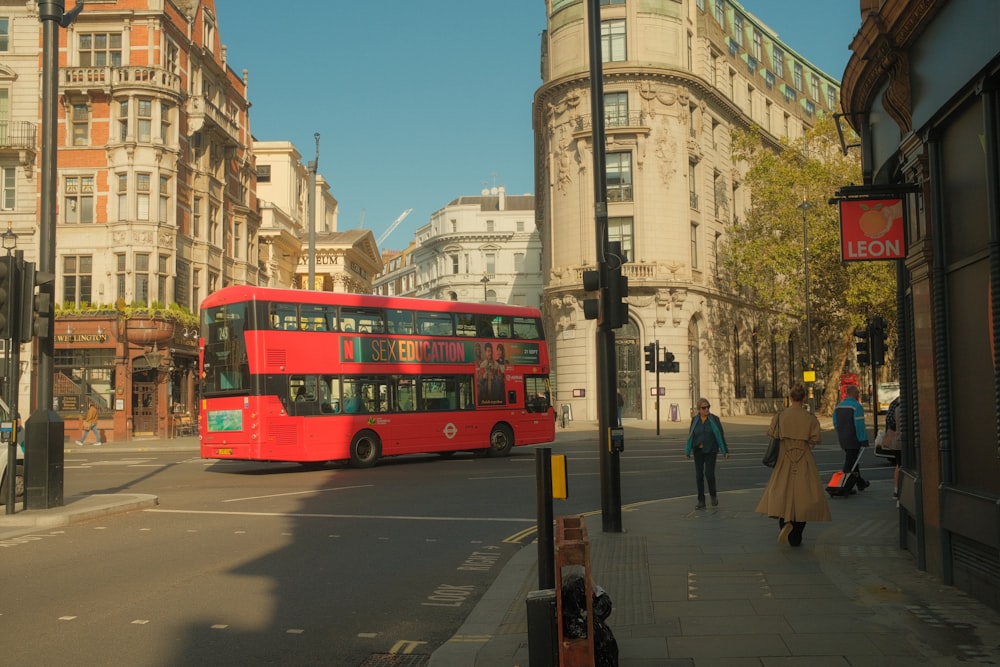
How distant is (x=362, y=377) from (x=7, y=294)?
11191 millimetres

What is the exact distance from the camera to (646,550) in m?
9.95

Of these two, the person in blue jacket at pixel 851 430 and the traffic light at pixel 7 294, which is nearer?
the traffic light at pixel 7 294

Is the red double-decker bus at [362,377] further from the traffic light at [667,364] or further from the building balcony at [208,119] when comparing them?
the building balcony at [208,119]

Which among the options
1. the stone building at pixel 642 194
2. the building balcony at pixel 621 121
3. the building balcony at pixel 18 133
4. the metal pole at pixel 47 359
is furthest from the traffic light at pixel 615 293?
the building balcony at pixel 621 121

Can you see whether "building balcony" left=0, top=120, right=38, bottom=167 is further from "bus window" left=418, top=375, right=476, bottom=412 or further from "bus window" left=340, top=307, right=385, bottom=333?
"bus window" left=418, top=375, right=476, bottom=412

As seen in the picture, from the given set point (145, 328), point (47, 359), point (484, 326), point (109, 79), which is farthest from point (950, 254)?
point (109, 79)

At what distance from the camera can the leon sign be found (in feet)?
30.2

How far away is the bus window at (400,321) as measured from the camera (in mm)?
24141

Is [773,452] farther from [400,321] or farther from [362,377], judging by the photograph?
[400,321]

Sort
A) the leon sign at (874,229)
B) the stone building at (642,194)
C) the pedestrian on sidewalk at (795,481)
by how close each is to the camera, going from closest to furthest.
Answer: the leon sign at (874,229), the pedestrian on sidewalk at (795,481), the stone building at (642,194)

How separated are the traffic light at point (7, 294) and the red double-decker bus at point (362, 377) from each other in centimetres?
859

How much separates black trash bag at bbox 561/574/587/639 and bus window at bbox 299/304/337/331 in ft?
56.9

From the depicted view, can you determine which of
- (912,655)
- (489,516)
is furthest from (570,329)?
(912,655)

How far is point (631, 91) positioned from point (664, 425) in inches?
660
